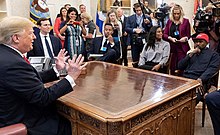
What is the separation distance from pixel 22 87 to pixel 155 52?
2.45 m

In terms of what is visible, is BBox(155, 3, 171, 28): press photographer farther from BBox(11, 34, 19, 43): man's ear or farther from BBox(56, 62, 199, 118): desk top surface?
BBox(11, 34, 19, 43): man's ear

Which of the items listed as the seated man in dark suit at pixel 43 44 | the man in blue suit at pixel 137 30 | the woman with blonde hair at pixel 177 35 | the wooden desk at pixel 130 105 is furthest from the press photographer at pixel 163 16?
the wooden desk at pixel 130 105

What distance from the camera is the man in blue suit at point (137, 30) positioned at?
4266 millimetres

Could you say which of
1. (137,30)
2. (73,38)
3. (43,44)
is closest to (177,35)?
(137,30)

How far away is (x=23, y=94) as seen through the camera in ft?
4.86

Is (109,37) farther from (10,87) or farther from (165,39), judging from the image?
(10,87)

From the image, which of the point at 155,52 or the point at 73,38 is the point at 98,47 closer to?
the point at 73,38

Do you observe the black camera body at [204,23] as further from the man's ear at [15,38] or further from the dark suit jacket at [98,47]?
the man's ear at [15,38]

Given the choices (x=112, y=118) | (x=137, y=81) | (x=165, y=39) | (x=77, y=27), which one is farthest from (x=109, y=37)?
(x=112, y=118)

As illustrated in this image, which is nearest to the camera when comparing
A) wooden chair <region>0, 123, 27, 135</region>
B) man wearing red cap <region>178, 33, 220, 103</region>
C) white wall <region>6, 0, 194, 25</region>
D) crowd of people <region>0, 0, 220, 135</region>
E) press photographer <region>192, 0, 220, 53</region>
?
wooden chair <region>0, 123, 27, 135</region>

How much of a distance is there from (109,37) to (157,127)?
223cm

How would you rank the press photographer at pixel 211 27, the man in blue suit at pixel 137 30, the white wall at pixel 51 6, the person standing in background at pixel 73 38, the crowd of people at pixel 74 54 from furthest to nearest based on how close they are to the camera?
the white wall at pixel 51 6, the man in blue suit at pixel 137 30, the person standing in background at pixel 73 38, the press photographer at pixel 211 27, the crowd of people at pixel 74 54

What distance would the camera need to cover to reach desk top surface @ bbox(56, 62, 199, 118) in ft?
5.07

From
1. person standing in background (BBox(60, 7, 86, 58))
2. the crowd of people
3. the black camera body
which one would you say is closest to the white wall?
the crowd of people
